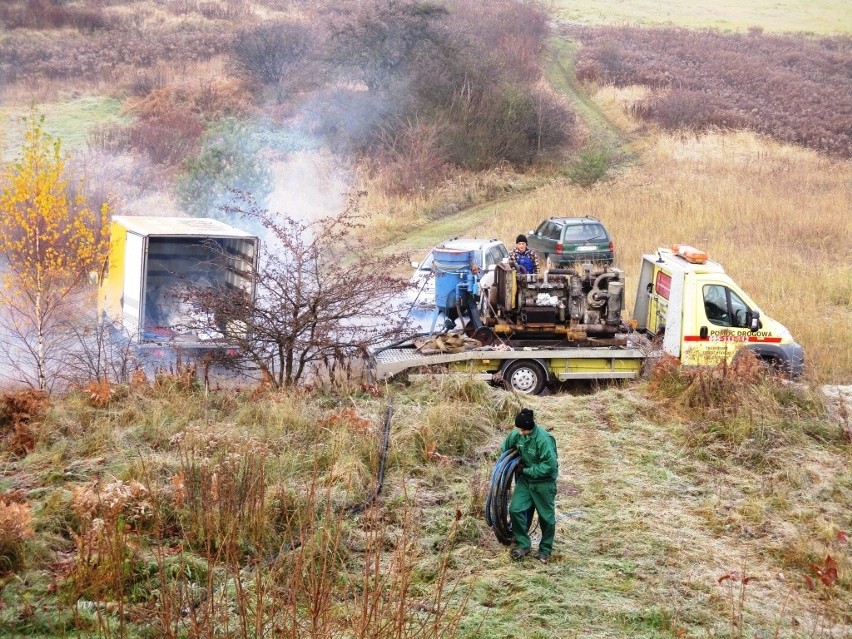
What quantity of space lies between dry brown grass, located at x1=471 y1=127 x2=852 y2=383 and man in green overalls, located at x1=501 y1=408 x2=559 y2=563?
A: 7937 mm

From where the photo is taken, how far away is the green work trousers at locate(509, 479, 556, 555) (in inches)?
301

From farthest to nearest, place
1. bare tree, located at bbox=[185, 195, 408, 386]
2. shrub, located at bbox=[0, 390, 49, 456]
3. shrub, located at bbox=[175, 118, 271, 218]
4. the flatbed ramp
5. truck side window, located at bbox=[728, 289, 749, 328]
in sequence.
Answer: shrub, located at bbox=[175, 118, 271, 218] → truck side window, located at bbox=[728, 289, 749, 328] → the flatbed ramp → bare tree, located at bbox=[185, 195, 408, 386] → shrub, located at bbox=[0, 390, 49, 456]

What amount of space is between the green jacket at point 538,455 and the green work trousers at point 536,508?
0.08 m

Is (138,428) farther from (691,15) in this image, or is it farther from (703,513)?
(691,15)

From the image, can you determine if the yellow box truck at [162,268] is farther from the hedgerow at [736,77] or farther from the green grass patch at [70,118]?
the hedgerow at [736,77]

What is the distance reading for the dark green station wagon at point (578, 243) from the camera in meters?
21.5

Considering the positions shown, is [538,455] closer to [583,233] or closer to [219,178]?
[583,233]

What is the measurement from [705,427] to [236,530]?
6.13m

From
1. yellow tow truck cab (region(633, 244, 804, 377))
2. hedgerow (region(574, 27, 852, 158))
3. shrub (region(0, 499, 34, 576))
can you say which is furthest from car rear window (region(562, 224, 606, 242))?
hedgerow (region(574, 27, 852, 158))

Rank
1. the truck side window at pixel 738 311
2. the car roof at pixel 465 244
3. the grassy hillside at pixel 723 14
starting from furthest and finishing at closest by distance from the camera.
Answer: the grassy hillside at pixel 723 14 < the car roof at pixel 465 244 < the truck side window at pixel 738 311

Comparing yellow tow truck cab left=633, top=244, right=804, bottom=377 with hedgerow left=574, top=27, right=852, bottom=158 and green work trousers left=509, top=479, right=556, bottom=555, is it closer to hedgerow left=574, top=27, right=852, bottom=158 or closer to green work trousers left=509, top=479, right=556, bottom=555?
green work trousers left=509, top=479, right=556, bottom=555

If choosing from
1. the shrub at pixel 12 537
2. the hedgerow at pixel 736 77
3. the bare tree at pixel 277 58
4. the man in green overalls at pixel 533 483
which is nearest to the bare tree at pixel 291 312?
the man in green overalls at pixel 533 483

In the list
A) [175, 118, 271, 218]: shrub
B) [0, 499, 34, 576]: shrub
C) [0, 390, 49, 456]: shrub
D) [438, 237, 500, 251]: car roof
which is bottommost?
[0, 499, 34, 576]: shrub

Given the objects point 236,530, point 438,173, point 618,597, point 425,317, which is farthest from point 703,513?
point 438,173
